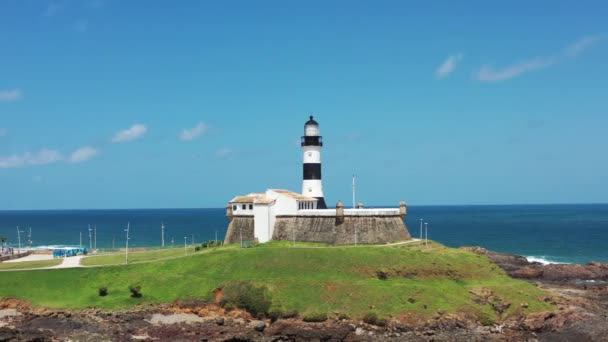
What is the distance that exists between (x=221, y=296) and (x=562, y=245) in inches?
3428

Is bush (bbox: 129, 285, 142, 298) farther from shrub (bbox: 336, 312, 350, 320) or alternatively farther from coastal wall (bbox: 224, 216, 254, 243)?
coastal wall (bbox: 224, 216, 254, 243)

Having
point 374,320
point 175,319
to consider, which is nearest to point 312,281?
point 374,320

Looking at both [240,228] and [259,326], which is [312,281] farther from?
[240,228]

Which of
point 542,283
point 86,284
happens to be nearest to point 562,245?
point 542,283

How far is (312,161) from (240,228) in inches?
462

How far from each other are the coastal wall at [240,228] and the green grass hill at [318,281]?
1176 centimetres

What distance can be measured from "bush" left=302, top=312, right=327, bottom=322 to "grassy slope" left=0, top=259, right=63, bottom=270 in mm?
30805

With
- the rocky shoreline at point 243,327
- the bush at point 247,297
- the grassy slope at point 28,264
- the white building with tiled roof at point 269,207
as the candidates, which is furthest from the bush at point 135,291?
the white building with tiled roof at point 269,207

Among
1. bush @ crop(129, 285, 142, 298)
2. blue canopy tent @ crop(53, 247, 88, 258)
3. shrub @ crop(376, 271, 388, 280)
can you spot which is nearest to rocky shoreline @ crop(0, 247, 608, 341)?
bush @ crop(129, 285, 142, 298)

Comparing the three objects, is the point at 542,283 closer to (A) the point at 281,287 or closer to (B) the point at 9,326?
(A) the point at 281,287

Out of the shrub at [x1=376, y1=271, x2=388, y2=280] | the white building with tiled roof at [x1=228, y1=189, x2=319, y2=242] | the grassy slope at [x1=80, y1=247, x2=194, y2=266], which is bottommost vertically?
the shrub at [x1=376, y1=271, x2=388, y2=280]

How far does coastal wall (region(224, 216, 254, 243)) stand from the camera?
72812 millimetres

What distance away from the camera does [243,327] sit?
4709 cm

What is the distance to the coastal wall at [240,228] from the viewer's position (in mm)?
72812
